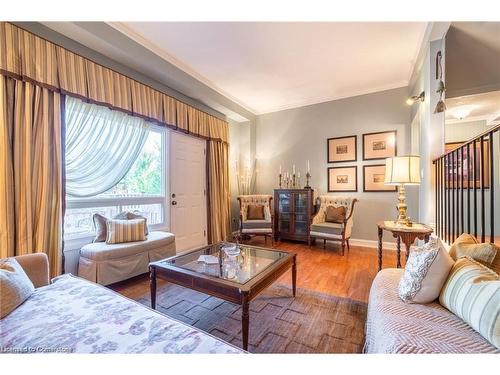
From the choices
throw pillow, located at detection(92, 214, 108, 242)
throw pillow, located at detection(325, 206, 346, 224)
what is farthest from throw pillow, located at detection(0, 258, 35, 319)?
throw pillow, located at detection(325, 206, 346, 224)

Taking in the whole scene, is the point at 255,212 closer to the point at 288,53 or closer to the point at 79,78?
the point at 288,53

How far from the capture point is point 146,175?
324 centimetres

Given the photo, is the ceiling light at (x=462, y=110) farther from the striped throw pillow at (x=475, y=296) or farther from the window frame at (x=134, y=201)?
the window frame at (x=134, y=201)

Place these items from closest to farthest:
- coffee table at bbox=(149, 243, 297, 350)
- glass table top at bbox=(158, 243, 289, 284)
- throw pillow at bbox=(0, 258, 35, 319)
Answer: throw pillow at bbox=(0, 258, 35, 319)
coffee table at bbox=(149, 243, 297, 350)
glass table top at bbox=(158, 243, 289, 284)

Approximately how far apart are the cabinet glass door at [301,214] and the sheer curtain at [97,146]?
276 centimetres

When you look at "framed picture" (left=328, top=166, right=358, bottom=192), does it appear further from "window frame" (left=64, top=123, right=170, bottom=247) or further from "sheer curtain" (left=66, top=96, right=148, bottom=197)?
"sheer curtain" (left=66, top=96, right=148, bottom=197)

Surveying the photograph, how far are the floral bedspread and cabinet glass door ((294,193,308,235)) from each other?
10.8 ft

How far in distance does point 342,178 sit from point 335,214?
79cm

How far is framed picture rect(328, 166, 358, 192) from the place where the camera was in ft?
13.6

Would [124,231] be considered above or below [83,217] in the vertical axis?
below

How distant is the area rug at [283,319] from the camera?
1519 mm

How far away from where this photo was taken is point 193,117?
12.4 ft

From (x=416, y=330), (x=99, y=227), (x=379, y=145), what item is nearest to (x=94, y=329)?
(x=416, y=330)
